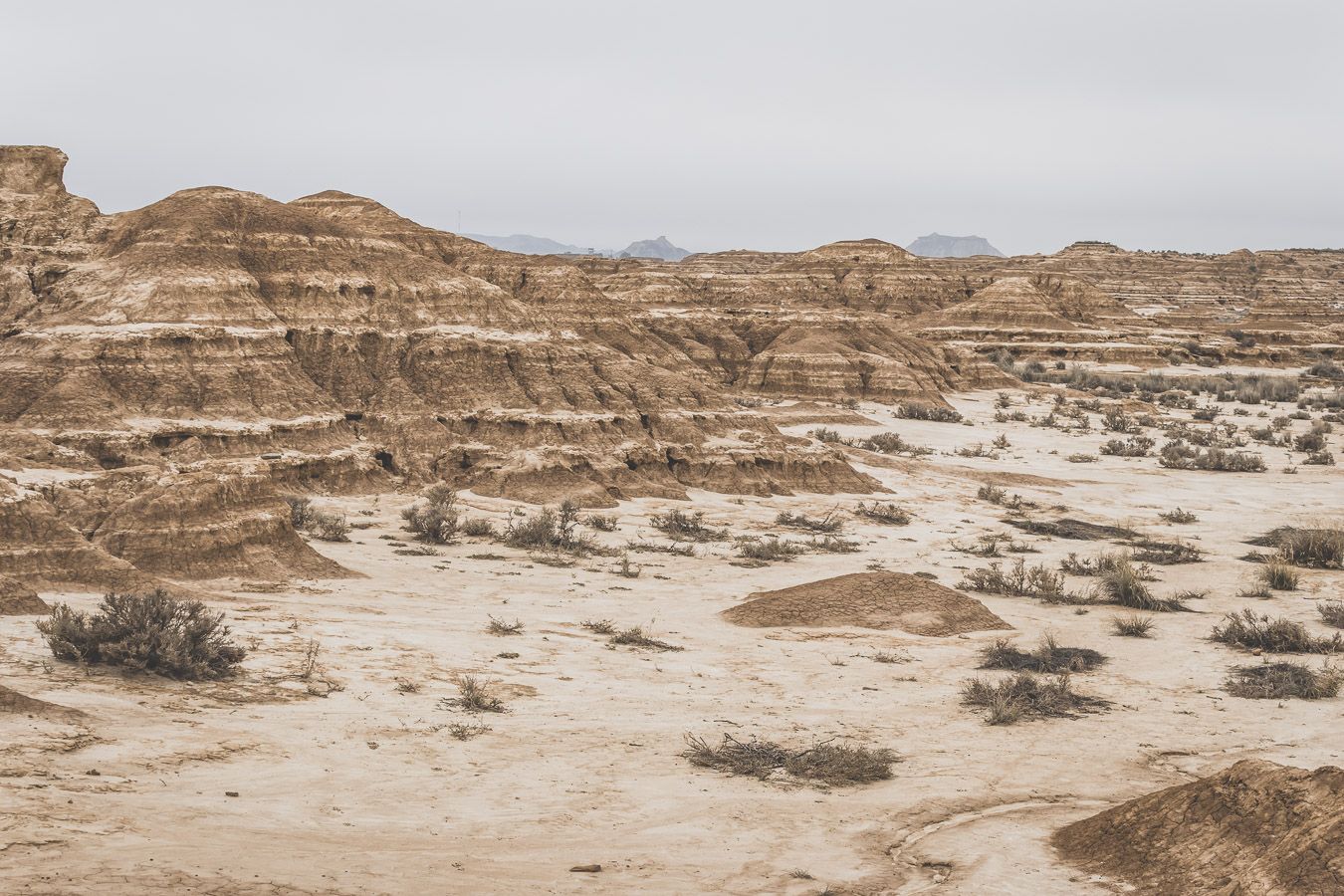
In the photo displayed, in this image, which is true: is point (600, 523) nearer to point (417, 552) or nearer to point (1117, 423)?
point (417, 552)

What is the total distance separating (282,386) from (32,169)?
29.2 feet

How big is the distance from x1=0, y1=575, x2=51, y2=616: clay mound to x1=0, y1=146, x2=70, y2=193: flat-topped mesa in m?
18.4

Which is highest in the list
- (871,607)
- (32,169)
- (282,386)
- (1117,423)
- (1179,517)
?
(32,169)

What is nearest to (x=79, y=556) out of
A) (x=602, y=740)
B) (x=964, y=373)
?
(x=602, y=740)

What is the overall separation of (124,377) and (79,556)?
10.0m

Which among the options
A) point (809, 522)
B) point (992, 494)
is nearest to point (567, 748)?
point (809, 522)

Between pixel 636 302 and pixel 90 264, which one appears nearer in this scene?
pixel 90 264

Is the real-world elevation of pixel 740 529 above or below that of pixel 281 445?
below

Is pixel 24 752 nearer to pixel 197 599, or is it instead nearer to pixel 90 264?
pixel 197 599

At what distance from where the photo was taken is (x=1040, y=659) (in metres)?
13.3

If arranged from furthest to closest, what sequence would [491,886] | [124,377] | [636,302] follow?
[636,302]
[124,377]
[491,886]

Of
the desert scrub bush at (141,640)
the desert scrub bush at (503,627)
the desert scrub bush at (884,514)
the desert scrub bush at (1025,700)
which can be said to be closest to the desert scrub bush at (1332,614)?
the desert scrub bush at (1025,700)

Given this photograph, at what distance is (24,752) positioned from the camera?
7359 mm

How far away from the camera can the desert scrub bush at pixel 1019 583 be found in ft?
57.0
